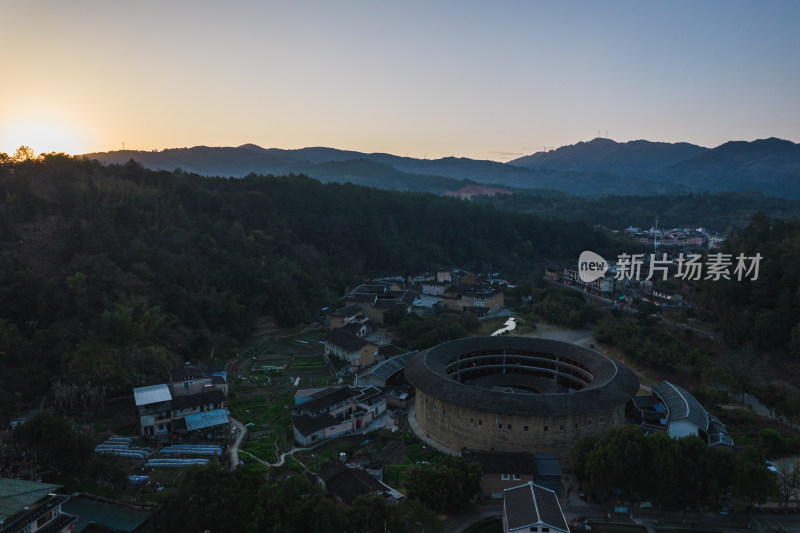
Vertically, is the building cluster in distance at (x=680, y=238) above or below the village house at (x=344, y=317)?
above

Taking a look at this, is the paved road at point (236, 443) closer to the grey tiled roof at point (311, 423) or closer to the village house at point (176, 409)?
the village house at point (176, 409)

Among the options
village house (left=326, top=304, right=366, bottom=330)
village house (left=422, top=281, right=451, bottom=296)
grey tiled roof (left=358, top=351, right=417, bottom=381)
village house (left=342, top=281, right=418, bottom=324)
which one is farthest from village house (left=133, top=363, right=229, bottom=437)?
village house (left=422, top=281, right=451, bottom=296)

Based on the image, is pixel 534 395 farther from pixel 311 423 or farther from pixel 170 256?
pixel 170 256

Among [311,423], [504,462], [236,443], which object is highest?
[504,462]

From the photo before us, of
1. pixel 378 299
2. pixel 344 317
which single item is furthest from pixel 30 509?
pixel 378 299

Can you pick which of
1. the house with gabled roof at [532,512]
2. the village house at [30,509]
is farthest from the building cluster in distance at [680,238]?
the village house at [30,509]

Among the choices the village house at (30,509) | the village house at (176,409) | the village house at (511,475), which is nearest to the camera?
the village house at (30,509)

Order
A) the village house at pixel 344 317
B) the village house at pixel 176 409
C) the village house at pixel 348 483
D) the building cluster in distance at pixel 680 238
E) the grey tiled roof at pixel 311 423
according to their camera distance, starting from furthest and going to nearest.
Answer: the building cluster in distance at pixel 680 238
the village house at pixel 344 317
the village house at pixel 176 409
the grey tiled roof at pixel 311 423
the village house at pixel 348 483
